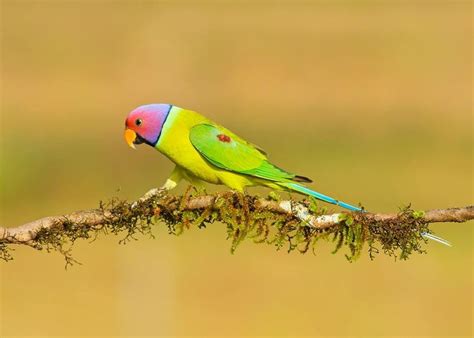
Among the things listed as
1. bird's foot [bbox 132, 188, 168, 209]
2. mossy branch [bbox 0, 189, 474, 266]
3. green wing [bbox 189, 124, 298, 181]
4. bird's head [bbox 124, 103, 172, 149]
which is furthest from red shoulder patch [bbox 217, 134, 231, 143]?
mossy branch [bbox 0, 189, 474, 266]

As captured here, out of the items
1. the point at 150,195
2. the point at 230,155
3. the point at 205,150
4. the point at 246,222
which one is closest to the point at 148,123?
the point at 205,150

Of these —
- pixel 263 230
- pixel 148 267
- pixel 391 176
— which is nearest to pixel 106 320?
pixel 148 267

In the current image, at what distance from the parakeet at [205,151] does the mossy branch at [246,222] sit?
819 millimetres

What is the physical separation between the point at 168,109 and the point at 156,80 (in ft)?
47.9

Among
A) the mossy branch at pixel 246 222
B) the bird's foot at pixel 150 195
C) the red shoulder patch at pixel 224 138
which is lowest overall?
the mossy branch at pixel 246 222

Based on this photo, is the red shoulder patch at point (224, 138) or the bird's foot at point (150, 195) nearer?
the bird's foot at point (150, 195)

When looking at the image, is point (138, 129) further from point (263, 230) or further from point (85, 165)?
point (85, 165)

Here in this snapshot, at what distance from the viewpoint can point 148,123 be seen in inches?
254

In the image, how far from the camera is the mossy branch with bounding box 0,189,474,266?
5.37 metres

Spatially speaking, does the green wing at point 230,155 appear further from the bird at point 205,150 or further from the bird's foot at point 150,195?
the bird's foot at point 150,195

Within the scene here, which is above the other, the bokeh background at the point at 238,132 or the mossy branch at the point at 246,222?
the bokeh background at the point at 238,132

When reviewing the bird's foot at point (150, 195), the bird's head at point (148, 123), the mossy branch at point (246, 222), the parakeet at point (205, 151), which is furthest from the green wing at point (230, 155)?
the mossy branch at point (246, 222)

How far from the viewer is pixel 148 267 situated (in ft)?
44.6

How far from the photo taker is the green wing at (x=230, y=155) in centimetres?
638
